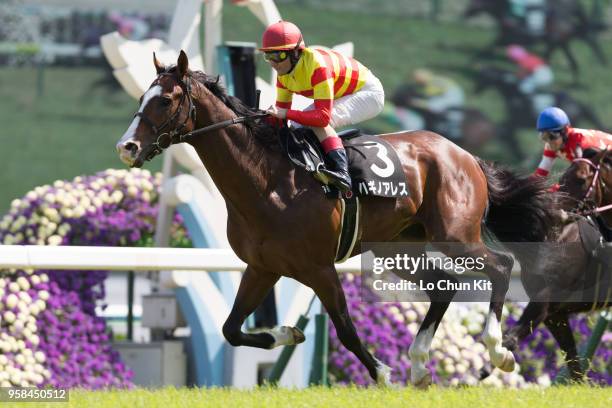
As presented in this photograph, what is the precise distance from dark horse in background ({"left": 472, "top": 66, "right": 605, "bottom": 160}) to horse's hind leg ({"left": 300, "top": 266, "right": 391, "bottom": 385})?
19.4 metres

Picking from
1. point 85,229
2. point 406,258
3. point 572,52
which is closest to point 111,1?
point 572,52

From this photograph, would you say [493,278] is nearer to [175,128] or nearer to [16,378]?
[175,128]

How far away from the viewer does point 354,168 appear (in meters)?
5.44

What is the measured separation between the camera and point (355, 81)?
560 centimetres

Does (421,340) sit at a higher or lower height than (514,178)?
lower

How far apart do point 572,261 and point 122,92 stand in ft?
58.8

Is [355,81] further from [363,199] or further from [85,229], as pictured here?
[85,229]

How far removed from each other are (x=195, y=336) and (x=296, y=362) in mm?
641

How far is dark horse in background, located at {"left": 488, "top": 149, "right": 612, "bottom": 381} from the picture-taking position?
258 inches

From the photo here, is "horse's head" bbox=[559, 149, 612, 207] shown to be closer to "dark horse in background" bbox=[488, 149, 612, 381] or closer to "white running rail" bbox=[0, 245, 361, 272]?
"dark horse in background" bbox=[488, 149, 612, 381]

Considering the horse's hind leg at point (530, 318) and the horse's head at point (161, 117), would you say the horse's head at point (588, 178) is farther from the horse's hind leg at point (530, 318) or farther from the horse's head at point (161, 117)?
the horse's head at point (161, 117)

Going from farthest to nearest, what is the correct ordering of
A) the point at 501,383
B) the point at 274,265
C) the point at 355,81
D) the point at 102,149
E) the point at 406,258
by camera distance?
the point at 102,149 < the point at 501,383 < the point at 406,258 < the point at 355,81 < the point at 274,265

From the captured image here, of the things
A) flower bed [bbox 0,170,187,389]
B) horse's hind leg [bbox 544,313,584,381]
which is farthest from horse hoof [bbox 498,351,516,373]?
flower bed [bbox 0,170,187,389]

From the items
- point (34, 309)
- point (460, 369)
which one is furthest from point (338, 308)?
point (460, 369)
